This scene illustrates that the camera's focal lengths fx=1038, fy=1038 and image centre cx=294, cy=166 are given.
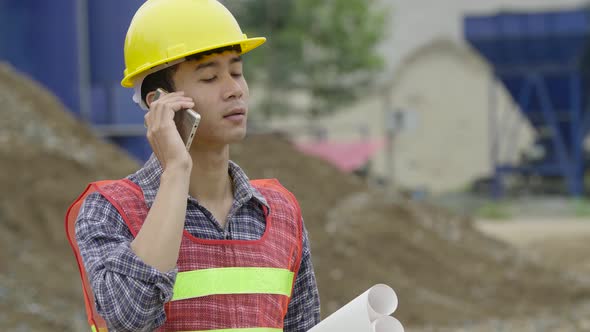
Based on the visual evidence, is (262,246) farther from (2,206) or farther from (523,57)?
(523,57)

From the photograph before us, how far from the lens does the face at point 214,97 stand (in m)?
1.92

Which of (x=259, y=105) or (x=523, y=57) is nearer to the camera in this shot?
(x=523, y=57)

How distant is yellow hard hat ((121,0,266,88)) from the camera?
1932mm

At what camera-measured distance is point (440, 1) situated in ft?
124

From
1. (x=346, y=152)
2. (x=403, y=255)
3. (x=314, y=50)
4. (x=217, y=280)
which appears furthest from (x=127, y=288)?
(x=314, y=50)

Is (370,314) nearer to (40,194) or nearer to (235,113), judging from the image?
(235,113)

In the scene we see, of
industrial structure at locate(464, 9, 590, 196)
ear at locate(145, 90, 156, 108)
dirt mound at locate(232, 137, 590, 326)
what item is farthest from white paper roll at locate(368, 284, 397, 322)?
industrial structure at locate(464, 9, 590, 196)

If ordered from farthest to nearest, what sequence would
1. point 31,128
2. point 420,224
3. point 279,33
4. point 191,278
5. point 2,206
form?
point 279,33, point 420,224, point 31,128, point 2,206, point 191,278

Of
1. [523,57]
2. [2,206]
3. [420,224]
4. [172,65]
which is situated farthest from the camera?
[523,57]

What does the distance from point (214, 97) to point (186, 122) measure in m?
0.10

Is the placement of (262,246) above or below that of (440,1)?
above

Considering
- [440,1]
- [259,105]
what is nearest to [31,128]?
[259,105]

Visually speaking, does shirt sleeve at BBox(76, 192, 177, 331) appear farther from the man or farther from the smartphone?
the smartphone

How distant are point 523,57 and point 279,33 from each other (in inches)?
259
